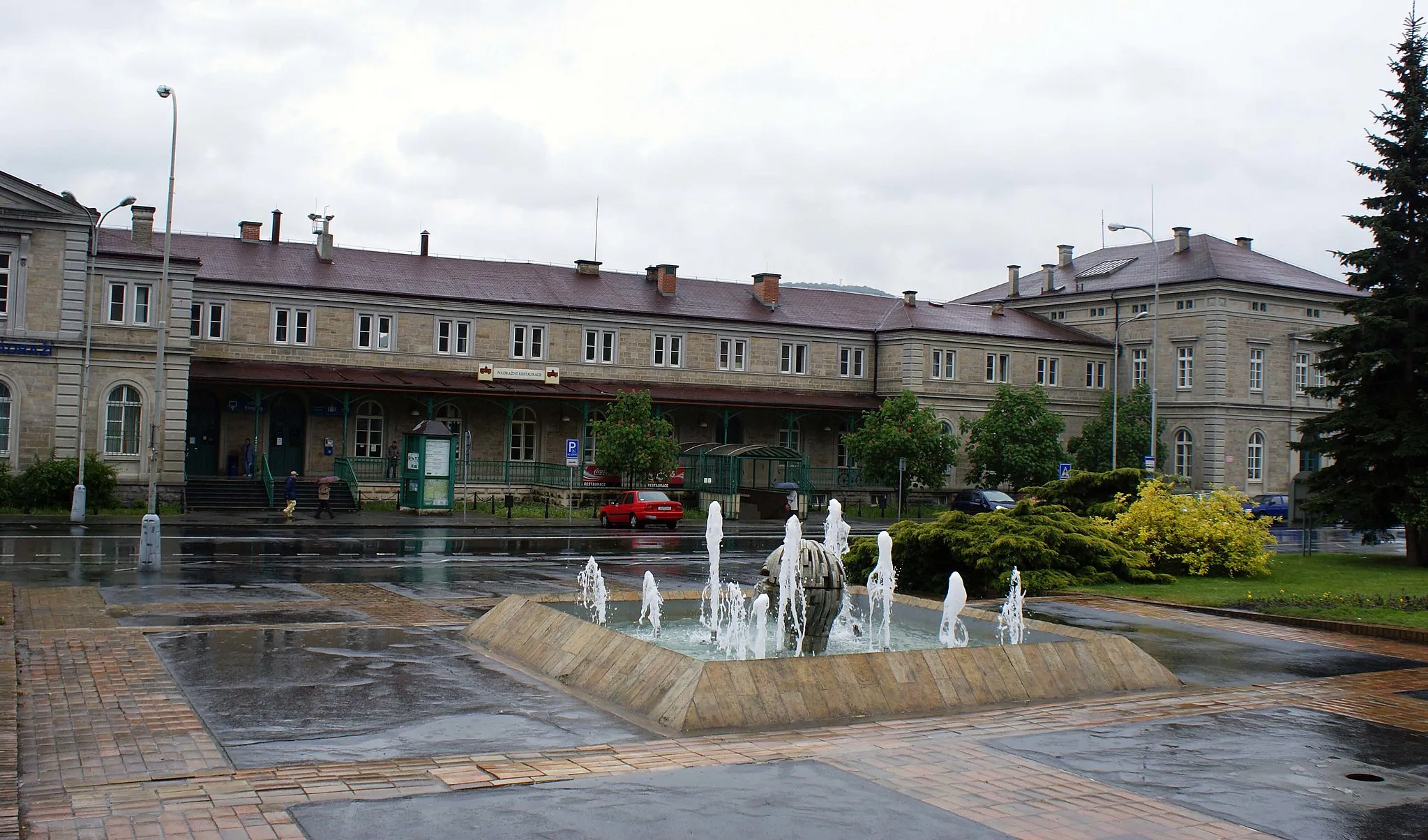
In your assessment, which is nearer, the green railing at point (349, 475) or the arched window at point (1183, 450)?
the green railing at point (349, 475)

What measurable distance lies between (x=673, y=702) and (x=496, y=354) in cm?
4397

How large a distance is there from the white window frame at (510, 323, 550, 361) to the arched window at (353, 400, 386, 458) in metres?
6.45

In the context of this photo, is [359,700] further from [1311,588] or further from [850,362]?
[850,362]

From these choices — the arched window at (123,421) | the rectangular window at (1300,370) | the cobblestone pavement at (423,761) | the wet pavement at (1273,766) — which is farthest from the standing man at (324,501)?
the rectangular window at (1300,370)

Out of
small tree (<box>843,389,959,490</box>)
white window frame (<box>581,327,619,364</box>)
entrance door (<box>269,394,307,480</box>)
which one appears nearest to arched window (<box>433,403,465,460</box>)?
entrance door (<box>269,394,307,480</box>)

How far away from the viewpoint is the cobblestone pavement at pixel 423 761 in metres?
8.14

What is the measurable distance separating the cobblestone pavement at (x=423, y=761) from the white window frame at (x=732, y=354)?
45.2 m

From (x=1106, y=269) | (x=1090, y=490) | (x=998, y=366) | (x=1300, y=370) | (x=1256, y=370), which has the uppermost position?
(x=1106, y=269)

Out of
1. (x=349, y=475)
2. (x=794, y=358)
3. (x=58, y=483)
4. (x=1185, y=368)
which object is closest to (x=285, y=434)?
(x=349, y=475)

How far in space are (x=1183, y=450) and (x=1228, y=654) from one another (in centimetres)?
5003

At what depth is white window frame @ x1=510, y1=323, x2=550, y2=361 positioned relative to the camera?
54.5m

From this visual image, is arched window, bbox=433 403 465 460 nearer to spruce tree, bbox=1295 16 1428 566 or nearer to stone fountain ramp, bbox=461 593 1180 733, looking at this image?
spruce tree, bbox=1295 16 1428 566

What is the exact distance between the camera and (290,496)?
135 feet

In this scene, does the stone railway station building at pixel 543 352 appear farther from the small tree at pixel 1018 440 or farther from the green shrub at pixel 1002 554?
the green shrub at pixel 1002 554
